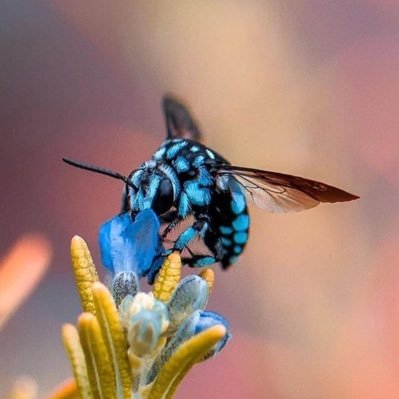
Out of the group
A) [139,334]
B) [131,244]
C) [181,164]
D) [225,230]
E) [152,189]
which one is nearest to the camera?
[139,334]

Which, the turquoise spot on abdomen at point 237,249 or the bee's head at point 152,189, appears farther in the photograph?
the turquoise spot on abdomen at point 237,249

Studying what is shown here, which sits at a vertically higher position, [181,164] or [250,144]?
[250,144]

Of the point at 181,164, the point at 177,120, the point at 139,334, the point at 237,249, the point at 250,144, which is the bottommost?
the point at 139,334

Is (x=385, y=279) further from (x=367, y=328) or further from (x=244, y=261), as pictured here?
(x=244, y=261)

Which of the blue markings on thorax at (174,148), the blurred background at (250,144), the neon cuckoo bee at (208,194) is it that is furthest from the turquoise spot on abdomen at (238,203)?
the blurred background at (250,144)

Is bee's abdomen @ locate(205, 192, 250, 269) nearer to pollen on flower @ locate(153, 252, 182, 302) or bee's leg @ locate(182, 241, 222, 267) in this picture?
bee's leg @ locate(182, 241, 222, 267)

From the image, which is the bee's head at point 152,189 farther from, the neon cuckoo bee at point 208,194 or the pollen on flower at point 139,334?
the pollen on flower at point 139,334

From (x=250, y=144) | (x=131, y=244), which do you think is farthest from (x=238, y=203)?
(x=250, y=144)

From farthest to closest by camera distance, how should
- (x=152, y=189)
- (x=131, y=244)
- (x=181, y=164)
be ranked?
(x=181, y=164) < (x=152, y=189) < (x=131, y=244)

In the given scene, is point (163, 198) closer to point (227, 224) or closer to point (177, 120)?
point (227, 224)
